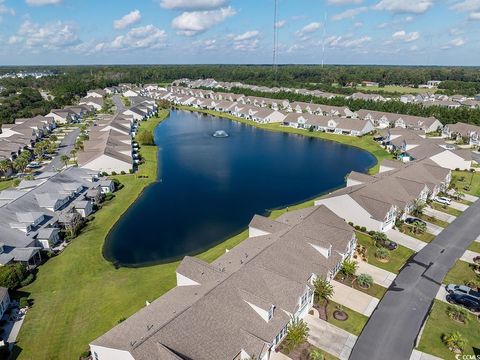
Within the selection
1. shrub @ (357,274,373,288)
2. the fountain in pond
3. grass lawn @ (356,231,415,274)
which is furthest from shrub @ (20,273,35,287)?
the fountain in pond

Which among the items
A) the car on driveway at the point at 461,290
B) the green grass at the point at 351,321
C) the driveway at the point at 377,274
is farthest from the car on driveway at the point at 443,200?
the green grass at the point at 351,321

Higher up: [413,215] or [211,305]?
[211,305]

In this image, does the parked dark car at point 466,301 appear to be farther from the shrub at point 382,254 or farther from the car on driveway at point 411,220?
the car on driveway at point 411,220

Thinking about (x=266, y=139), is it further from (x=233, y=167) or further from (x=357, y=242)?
(x=357, y=242)

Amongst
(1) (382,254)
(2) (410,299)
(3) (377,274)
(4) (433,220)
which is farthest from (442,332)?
(4) (433,220)

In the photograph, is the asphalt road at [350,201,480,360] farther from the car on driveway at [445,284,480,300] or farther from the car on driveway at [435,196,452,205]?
the car on driveway at [435,196,452,205]

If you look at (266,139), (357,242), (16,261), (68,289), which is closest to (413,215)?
(357,242)

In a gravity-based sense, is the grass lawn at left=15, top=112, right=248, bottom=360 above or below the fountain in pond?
below
